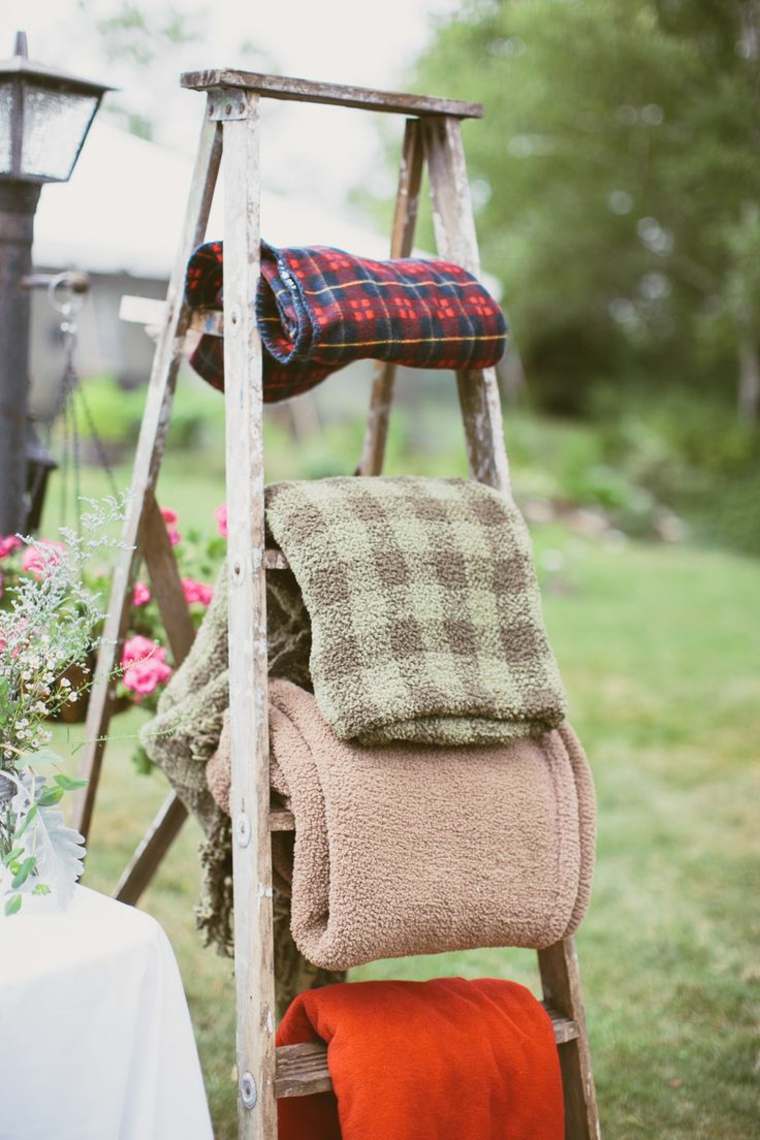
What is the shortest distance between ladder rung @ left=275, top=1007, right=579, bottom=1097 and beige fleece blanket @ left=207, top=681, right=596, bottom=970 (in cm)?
19

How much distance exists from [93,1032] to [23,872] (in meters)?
0.22

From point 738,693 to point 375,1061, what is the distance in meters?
4.52

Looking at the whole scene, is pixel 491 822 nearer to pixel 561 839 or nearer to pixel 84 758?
pixel 561 839

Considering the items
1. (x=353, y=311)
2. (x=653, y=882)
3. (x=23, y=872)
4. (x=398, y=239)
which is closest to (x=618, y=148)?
(x=653, y=882)

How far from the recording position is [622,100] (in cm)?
1196

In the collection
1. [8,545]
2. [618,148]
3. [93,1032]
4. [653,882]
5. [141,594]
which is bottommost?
[653,882]

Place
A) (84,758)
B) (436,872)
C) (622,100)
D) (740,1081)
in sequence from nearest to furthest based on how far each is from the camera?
1. (436,872)
2. (84,758)
3. (740,1081)
4. (622,100)

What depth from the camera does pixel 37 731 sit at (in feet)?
5.60

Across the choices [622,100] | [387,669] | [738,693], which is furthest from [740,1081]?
[622,100]

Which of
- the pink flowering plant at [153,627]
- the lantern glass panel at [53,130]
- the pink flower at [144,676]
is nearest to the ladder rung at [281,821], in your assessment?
the pink flowering plant at [153,627]

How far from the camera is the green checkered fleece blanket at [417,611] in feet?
6.22

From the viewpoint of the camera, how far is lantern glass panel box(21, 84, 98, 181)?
2.37 m

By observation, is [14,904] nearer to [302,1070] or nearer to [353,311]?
[302,1070]

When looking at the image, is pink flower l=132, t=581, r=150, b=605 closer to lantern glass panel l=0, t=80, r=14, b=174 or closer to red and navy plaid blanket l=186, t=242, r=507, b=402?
red and navy plaid blanket l=186, t=242, r=507, b=402
